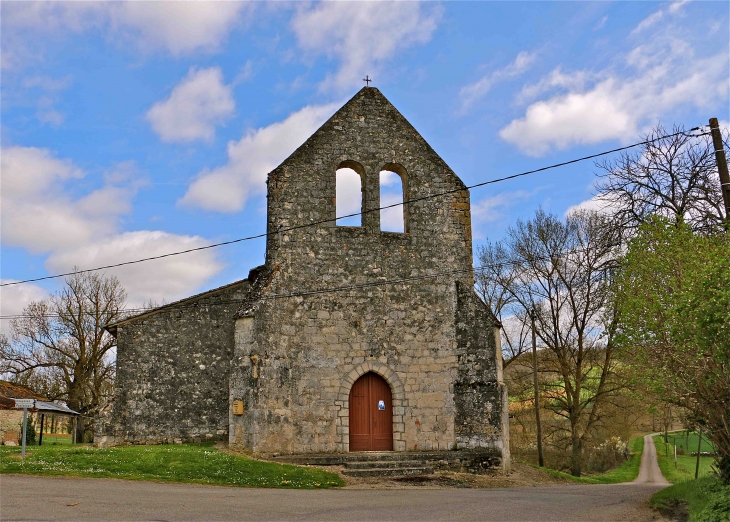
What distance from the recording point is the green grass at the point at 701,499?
8762 mm

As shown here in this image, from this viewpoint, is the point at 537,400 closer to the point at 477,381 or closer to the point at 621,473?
the point at 621,473

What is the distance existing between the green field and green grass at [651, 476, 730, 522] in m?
6.85

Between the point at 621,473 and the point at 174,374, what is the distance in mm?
23298

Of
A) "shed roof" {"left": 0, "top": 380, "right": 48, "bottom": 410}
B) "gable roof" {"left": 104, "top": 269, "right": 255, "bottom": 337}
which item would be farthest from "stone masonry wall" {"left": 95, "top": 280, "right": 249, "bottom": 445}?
"shed roof" {"left": 0, "top": 380, "right": 48, "bottom": 410}

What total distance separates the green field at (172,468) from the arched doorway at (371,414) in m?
2.74

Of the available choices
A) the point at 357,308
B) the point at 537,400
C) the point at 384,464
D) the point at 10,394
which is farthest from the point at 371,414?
the point at 10,394

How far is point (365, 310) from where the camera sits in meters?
18.6

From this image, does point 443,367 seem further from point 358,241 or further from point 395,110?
point 395,110

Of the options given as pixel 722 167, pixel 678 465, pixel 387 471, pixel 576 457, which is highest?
pixel 722 167

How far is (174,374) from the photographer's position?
2019 cm

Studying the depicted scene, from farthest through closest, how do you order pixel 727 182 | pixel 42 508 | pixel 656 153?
1. pixel 656 153
2. pixel 727 182
3. pixel 42 508

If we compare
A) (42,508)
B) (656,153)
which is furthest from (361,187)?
(42,508)

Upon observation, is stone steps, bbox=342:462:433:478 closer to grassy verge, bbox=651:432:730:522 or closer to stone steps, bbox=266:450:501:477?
stone steps, bbox=266:450:501:477

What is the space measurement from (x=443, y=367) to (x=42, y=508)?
11524 mm
